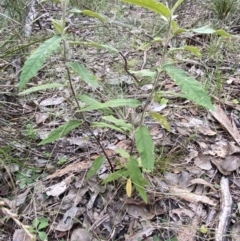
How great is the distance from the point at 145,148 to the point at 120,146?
495 mm

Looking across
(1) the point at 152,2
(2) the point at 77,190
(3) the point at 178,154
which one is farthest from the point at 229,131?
(1) the point at 152,2

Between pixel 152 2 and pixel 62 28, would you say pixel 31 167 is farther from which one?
pixel 152 2

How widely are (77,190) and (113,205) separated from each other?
0.56 feet

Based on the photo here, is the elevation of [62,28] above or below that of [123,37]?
above

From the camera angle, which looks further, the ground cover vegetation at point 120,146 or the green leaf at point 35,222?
the green leaf at point 35,222

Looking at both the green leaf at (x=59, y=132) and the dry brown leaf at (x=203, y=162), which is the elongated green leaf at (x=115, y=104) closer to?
the green leaf at (x=59, y=132)

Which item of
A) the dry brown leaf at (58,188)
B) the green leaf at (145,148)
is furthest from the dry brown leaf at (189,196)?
the dry brown leaf at (58,188)

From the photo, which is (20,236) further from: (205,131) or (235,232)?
(205,131)

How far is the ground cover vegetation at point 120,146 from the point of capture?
121cm

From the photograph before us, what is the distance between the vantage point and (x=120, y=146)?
5.41ft

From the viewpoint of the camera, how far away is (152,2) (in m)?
1.04

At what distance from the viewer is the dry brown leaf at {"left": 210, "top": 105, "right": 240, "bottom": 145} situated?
170 centimetres

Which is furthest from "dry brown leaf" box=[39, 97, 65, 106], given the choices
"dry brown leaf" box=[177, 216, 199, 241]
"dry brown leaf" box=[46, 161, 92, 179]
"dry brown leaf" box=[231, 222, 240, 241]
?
"dry brown leaf" box=[231, 222, 240, 241]

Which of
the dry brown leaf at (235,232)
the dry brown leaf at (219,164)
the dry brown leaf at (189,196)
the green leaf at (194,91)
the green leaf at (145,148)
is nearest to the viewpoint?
the green leaf at (194,91)
